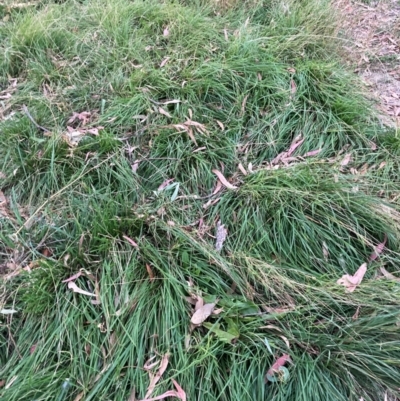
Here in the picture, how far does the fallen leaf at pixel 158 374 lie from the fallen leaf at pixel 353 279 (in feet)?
2.94

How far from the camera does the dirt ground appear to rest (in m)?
3.15

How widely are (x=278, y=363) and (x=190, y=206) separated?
0.96 m

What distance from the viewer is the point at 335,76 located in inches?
118

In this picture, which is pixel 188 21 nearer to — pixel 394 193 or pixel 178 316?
pixel 394 193

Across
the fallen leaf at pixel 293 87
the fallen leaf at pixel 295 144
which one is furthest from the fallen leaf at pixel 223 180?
the fallen leaf at pixel 293 87

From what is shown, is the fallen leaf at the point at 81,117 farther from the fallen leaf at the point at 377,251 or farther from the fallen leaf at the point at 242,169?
the fallen leaf at the point at 377,251

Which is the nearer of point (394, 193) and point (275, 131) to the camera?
point (394, 193)

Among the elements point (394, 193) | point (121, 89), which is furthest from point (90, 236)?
point (394, 193)

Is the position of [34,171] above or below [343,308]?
above

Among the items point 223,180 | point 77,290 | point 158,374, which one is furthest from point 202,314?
point 223,180

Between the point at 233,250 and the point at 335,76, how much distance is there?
5.30ft

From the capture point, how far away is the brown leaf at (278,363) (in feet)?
5.92

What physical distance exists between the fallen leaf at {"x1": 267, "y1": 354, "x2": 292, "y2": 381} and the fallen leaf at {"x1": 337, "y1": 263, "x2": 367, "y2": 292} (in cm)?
43

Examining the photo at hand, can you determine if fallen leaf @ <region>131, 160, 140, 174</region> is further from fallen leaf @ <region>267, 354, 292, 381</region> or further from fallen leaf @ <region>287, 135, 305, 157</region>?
fallen leaf @ <region>267, 354, 292, 381</region>
